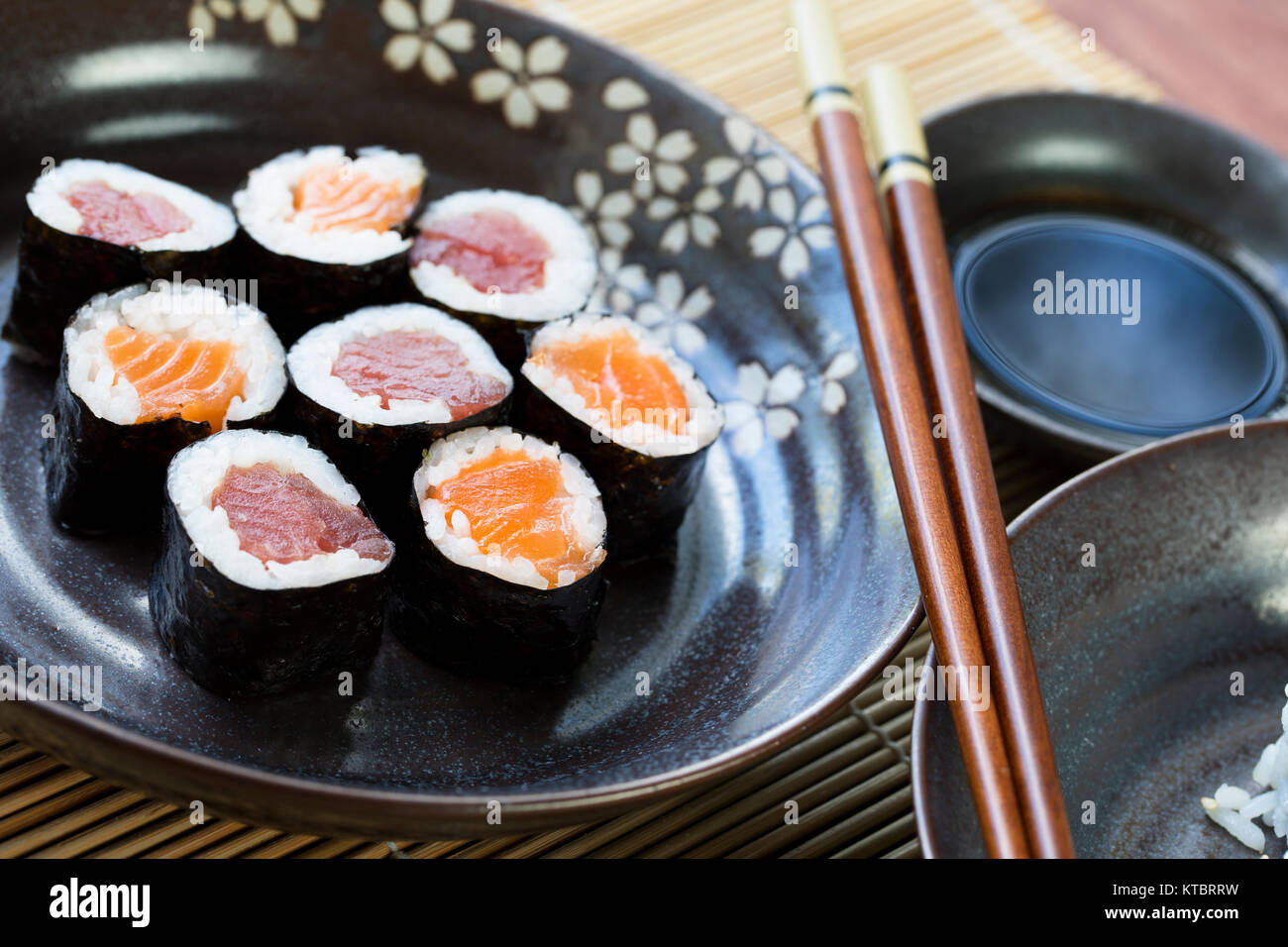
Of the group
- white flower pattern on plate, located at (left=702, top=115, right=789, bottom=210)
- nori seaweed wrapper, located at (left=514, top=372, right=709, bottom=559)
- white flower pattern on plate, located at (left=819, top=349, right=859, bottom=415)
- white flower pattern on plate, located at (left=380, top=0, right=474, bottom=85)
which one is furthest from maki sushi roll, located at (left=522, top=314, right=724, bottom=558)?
white flower pattern on plate, located at (left=380, top=0, right=474, bottom=85)

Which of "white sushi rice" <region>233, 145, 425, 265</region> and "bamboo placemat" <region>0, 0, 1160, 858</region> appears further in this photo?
"white sushi rice" <region>233, 145, 425, 265</region>

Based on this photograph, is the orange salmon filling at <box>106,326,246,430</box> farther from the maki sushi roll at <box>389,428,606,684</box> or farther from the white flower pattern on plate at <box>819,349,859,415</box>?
the white flower pattern on plate at <box>819,349,859,415</box>

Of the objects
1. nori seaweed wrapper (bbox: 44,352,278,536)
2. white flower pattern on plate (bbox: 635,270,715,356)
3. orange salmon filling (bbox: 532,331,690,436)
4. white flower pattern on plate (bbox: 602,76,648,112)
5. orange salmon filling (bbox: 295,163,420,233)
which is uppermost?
white flower pattern on plate (bbox: 602,76,648,112)

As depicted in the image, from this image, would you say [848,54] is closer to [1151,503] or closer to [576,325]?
[576,325]

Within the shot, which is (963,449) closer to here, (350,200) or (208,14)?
(350,200)

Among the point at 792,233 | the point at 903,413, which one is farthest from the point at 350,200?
the point at 903,413

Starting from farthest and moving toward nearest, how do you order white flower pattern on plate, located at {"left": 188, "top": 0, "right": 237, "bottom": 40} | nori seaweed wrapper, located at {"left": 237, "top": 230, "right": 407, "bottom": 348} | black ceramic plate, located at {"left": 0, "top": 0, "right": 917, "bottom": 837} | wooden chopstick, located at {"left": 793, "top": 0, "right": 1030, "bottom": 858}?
white flower pattern on plate, located at {"left": 188, "top": 0, "right": 237, "bottom": 40} → nori seaweed wrapper, located at {"left": 237, "top": 230, "right": 407, "bottom": 348} → black ceramic plate, located at {"left": 0, "top": 0, "right": 917, "bottom": 837} → wooden chopstick, located at {"left": 793, "top": 0, "right": 1030, "bottom": 858}

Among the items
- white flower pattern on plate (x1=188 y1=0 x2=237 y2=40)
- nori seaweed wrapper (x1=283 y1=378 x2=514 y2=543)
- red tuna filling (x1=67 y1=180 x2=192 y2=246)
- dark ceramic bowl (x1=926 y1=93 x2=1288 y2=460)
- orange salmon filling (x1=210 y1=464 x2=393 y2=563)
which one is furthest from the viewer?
white flower pattern on plate (x1=188 y1=0 x2=237 y2=40)
